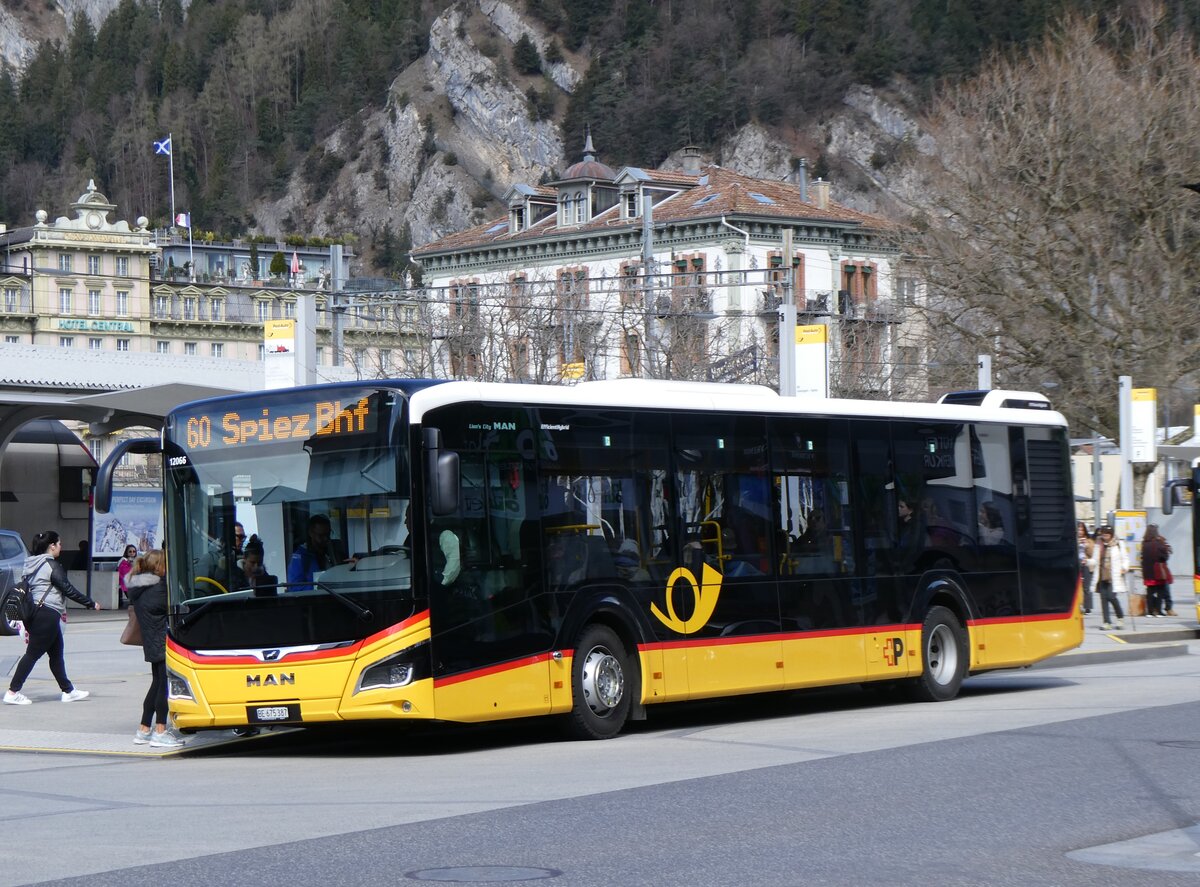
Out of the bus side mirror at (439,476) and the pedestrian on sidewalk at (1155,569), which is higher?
the bus side mirror at (439,476)

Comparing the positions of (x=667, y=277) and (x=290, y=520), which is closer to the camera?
(x=290, y=520)

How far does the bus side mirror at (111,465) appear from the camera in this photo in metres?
13.7

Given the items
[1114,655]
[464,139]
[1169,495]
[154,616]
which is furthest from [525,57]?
[154,616]

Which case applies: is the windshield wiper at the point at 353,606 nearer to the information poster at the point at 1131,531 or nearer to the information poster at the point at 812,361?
the information poster at the point at 812,361

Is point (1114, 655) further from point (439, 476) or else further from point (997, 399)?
point (439, 476)

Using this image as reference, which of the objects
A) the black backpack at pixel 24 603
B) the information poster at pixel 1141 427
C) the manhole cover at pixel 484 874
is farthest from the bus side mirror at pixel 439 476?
the information poster at pixel 1141 427

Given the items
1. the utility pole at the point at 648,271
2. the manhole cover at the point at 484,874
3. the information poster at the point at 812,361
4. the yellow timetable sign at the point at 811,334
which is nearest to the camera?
the manhole cover at the point at 484,874

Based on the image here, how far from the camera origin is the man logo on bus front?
15047mm

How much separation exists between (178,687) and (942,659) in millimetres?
7773

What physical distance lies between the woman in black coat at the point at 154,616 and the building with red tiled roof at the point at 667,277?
126 feet

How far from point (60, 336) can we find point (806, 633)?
97.3 metres

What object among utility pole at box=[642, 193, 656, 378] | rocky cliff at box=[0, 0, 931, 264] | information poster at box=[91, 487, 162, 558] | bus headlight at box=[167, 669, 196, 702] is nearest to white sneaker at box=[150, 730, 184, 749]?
bus headlight at box=[167, 669, 196, 702]

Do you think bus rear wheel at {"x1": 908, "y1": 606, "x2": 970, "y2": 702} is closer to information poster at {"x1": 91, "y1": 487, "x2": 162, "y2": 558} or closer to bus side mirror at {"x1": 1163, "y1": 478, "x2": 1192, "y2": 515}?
bus side mirror at {"x1": 1163, "y1": 478, "x2": 1192, "y2": 515}

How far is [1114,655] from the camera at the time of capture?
2353 cm
